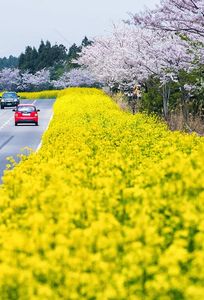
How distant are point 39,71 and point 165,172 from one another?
132 meters

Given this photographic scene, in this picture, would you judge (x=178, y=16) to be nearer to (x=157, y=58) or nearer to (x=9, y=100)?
(x=157, y=58)


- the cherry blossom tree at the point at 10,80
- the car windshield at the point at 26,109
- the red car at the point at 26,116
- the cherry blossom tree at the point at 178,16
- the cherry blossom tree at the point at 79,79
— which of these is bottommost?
the cherry blossom tree at the point at 10,80

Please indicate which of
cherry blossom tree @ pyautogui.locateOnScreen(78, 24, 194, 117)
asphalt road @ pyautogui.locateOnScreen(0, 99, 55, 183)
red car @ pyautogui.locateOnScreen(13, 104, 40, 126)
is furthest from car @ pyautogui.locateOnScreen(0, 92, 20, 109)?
cherry blossom tree @ pyautogui.locateOnScreen(78, 24, 194, 117)

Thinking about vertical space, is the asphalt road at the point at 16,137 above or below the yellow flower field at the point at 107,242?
below

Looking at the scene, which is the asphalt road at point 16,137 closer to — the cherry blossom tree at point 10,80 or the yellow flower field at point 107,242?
the yellow flower field at point 107,242

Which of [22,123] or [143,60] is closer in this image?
[143,60]

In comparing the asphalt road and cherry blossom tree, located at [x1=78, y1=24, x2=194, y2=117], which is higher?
cherry blossom tree, located at [x1=78, y1=24, x2=194, y2=117]

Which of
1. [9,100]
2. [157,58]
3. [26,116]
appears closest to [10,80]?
[9,100]

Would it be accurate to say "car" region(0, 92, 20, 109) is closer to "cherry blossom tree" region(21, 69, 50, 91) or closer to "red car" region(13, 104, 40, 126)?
"red car" region(13, 104, 40, 126)

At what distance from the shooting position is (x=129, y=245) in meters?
5.06

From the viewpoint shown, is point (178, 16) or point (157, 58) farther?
point (157, 58)

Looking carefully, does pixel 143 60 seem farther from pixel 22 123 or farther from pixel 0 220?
pixel 0 220

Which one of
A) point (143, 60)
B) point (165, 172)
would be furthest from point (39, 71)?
point (165, 172)

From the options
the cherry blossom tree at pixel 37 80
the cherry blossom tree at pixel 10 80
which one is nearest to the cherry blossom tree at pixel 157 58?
the cherry blossom tree at pixel 37 80
